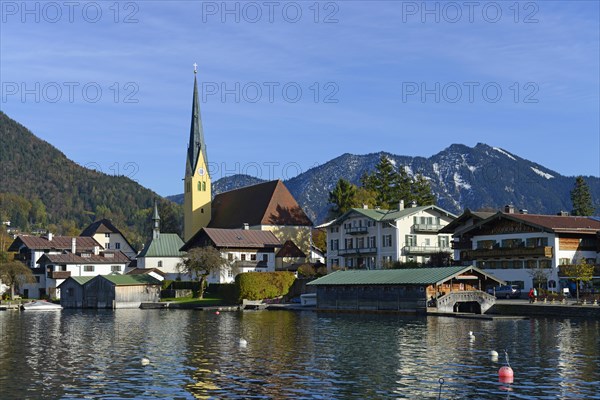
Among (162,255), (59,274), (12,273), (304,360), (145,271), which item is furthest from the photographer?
(162,255)

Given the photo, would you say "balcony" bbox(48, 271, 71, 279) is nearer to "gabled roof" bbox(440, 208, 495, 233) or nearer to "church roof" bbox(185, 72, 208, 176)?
"church roof" bbox(185, 72, 208, 176)

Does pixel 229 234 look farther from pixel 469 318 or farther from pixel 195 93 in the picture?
pixel 469 318

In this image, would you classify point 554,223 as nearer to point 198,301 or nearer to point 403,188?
point 198,301

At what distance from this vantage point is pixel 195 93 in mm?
156375

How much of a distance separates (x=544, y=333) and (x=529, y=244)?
32.9 meters

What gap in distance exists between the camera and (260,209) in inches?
5527

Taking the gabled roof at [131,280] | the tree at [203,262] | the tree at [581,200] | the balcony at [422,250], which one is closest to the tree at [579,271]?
the balcony at [422,250]

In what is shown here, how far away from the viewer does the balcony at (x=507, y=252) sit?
83.8 meters

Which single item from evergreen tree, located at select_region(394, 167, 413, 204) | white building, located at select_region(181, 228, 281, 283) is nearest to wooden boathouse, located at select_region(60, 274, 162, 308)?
white building, located at select_region(181, 228, 281, 283)

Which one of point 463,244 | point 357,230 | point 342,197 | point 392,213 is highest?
point 342,197

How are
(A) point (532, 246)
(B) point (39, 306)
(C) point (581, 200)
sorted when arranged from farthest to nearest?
1. (C) point (581, 200)
2. (B) point (39, 306)
3. (A) point (532, 246)

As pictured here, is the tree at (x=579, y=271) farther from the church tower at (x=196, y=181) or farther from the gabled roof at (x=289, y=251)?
the church tower at (x=196, y=181)

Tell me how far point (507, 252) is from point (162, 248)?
64.9 m

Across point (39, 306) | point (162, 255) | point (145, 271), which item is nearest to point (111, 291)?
point (39, 306)
